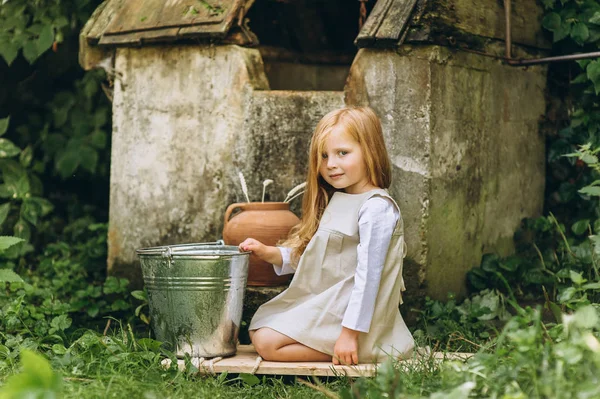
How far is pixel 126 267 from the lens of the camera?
455cm

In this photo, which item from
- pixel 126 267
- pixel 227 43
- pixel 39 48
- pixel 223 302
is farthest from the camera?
pixel 39 48

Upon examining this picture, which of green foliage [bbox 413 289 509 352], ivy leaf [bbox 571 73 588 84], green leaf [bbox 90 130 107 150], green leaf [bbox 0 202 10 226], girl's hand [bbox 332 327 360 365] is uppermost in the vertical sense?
ivy leaf [bbox 571 73 588 84]

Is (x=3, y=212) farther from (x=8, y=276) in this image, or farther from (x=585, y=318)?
(x=585, y=318)

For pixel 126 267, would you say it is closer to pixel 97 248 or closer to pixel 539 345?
pixel 97 248

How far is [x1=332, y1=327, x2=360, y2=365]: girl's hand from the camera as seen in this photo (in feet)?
10.4

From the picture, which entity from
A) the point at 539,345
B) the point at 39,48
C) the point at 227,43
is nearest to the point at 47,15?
the point at 39,48

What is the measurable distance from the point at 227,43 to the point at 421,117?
1114 millimetres

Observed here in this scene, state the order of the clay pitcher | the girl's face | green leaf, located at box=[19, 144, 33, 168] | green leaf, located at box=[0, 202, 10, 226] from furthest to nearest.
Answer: green leaf, located at box=[19, 144, 33, 168] < green leaf, located at box=[0, 202, 10, 226] < the clay pitcher < the girl's face

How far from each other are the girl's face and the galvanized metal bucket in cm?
52

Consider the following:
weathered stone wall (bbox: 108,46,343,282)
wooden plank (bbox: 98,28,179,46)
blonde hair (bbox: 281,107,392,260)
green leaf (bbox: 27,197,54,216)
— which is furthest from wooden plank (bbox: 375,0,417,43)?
green leaf (bbox: 27,197,54,216)

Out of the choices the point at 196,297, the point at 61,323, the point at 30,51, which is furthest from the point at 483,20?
the point at 30,51

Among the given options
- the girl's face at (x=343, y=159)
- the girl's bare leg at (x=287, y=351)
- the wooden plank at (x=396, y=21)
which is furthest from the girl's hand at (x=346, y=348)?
the wooden plank at (x=396, y=21)

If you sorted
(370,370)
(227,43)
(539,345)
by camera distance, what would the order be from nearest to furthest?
(539,345)
(370,370)
(227,43)

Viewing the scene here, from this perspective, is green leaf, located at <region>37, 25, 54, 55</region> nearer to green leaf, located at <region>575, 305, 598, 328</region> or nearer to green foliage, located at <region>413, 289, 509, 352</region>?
green foliage, located at <region>413, 289, 509, 352</region>
